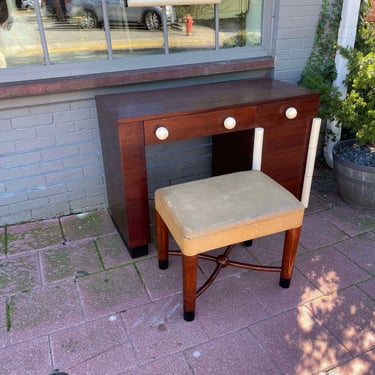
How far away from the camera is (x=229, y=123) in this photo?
6.42ft

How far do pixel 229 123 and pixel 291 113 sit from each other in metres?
0.39

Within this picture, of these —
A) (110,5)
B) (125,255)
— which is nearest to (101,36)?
(110,5)

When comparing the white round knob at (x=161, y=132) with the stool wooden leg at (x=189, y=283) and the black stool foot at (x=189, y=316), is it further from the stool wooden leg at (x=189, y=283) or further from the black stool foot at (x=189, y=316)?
the black stool foot at (x=189, y=316)

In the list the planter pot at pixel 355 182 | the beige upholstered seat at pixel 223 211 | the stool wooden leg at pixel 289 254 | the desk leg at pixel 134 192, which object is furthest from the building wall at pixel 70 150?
the stool wooden leg at pixel 289 254

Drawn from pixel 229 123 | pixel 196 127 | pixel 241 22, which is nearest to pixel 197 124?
pixel 196 127

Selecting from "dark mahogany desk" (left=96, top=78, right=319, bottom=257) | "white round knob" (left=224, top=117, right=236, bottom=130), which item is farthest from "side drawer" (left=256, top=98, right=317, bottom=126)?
"white round knob" (left=224, top=117, right=236, bottom=130)

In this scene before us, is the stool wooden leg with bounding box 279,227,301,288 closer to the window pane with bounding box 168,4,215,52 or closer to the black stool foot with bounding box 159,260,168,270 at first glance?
the black stool foot with bounding box 159,260,168,270

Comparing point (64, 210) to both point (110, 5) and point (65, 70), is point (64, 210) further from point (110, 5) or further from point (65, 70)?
point (110, 5)

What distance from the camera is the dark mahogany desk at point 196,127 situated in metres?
1.84

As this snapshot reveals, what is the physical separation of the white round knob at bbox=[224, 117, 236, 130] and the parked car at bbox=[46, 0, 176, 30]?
83 centimetres

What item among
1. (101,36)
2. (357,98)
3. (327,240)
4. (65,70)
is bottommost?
(327,240)

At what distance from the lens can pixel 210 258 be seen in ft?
6.39

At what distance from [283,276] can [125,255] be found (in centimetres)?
87

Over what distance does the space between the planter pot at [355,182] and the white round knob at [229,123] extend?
38.1 inches
